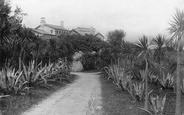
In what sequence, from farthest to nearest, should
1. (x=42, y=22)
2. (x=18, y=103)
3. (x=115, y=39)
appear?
1. (x=42, y=22)
2. (x=115, y=39)
3. (x=18, y=103)

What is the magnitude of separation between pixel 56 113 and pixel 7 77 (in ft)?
10.8

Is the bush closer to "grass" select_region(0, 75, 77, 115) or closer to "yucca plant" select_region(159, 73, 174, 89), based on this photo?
"yucca plant" select_region(159, 73, 174, 89)

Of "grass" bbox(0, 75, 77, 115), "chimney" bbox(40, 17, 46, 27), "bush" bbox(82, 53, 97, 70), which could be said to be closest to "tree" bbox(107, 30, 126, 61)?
"grass" bbox(0, 75, 77, 115)

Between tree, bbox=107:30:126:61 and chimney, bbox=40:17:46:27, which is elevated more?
chimney, bbox=40:17:46:27

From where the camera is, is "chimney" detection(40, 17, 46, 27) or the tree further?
"chimney" detection(40, 17, 46, 27)

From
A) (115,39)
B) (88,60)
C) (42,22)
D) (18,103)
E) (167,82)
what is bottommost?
(18,103)

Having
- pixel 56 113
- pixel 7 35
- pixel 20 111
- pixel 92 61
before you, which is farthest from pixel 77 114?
pixel 92 61

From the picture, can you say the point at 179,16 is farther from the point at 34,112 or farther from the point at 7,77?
the point at 7,77

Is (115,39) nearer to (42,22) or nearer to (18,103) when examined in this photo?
(18,103)

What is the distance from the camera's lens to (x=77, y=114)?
5.25m

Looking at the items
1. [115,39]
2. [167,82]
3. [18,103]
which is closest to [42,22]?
[115,39]

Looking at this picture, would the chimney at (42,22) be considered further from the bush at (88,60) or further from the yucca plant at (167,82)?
the yucca plant at (167,82)

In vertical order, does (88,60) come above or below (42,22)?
below

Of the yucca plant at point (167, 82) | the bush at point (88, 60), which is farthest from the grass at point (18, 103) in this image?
the bush at point (88, 60)
